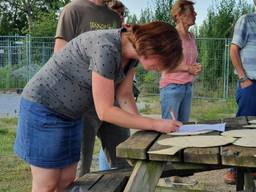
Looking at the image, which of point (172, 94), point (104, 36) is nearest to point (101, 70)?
point (104, 36)

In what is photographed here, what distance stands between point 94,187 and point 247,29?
90.7 inches

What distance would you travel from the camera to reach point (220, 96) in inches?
476

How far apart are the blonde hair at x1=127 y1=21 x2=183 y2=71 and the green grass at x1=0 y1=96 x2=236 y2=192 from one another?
7.52 feet

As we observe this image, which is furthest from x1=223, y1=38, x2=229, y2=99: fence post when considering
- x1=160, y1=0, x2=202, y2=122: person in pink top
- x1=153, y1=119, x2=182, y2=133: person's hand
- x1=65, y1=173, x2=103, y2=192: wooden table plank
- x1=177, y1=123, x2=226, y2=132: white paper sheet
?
x1=153, y1=119, x2=182, y2=133: person's hand

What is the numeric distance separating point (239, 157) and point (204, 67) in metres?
10.1

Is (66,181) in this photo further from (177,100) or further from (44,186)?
(177,100)

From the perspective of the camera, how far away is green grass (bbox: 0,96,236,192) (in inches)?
173

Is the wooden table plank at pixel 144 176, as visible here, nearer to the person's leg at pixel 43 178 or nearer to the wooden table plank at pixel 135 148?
the wooden table plank at pixel 135 148

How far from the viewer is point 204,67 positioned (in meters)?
12.2

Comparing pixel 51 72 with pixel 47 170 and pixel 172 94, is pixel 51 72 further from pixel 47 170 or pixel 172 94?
pixel 172 94

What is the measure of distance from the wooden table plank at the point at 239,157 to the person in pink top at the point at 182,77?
2.02m

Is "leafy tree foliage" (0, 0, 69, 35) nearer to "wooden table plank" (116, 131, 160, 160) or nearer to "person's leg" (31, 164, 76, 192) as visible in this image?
"person's leg" (31, 164, 76, 192)

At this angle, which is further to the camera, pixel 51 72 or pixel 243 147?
pixel 51 72

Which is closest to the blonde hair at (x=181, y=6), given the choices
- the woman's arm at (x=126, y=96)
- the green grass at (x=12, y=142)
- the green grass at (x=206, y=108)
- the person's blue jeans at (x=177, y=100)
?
the person's blue jeans at (x=177, y=100)
